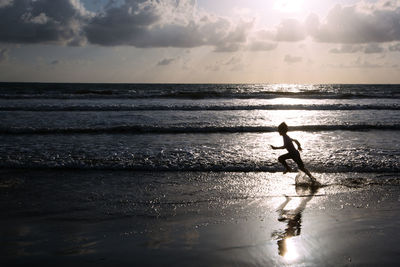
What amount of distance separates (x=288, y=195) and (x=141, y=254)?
3485 millimetres

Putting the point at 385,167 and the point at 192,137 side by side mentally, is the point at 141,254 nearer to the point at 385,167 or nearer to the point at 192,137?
the point at 385,167

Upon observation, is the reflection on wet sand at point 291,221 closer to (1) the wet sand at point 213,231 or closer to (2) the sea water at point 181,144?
(1) the wet sand at point 213,231

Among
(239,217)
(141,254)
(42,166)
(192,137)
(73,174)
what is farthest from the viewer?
(192,137)

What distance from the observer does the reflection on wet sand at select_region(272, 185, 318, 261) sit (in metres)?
4.03

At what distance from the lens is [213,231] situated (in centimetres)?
468

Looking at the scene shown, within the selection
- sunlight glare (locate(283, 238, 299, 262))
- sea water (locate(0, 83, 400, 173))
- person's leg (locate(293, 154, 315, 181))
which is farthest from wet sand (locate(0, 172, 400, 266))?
sea water (locate(0, 83, 400, 173))

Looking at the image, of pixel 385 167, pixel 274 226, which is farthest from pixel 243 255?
pixel 385 167

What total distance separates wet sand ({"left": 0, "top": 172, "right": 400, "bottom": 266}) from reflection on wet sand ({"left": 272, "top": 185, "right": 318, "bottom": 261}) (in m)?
0.01

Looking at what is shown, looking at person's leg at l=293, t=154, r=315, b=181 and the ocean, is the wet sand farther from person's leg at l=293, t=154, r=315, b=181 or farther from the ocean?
person's leg at l=293, t=154, r=315, b=181

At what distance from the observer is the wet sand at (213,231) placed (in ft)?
12.8

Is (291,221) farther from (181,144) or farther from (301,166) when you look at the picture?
(181,144)

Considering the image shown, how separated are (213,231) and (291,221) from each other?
1241mm

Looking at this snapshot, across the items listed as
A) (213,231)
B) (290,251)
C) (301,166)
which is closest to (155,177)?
(301,166)

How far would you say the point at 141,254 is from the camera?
3.99m
